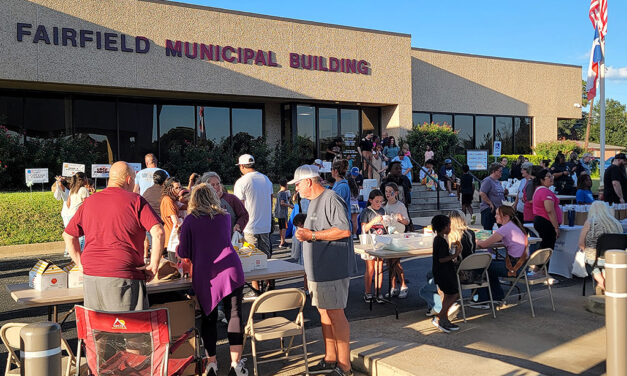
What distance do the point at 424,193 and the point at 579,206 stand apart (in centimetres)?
943

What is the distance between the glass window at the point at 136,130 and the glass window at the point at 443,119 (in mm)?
12566

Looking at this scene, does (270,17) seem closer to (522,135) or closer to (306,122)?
(306,122)

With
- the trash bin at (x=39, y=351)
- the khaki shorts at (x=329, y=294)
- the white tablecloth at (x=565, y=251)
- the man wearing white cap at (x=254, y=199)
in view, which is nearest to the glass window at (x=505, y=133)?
the white tablecloth at (x=565, y=251)

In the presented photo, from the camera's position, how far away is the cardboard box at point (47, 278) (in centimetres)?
514

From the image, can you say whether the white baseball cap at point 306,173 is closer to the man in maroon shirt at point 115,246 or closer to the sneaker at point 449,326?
the man in maroon shirt at point 115,246

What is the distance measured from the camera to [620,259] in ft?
12.9

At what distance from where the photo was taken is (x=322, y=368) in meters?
5.24

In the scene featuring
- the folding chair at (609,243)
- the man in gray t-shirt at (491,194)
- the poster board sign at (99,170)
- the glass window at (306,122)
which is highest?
the glass window at (306,122)

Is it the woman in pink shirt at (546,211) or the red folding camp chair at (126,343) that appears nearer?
the red folding camp chair at (126,343)

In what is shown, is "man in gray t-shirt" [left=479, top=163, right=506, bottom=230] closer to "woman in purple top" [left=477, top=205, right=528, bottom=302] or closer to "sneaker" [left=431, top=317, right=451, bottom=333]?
"woman in purple top" [left=477, top=205, right=528, bottom=302]

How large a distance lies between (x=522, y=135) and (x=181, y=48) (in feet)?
60.9

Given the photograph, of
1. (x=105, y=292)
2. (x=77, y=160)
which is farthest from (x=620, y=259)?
(x=77, y=160)

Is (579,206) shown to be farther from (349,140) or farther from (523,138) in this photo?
(523,138)

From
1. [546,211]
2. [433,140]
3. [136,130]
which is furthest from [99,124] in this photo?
[546,211]
